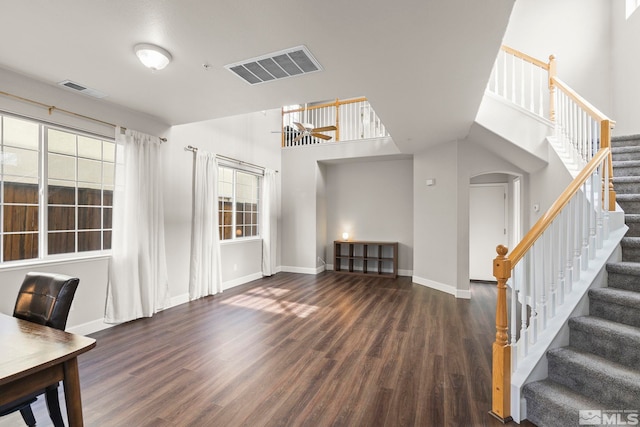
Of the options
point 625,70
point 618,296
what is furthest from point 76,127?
point 625,70

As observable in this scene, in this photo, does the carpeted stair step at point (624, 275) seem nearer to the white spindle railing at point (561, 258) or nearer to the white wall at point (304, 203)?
the white spindle railing at point (561, 258)

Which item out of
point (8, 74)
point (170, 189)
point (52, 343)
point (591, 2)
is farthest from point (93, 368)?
point (591, 2)

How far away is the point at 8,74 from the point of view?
2725mm

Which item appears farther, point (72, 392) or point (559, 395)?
point (559, 395)

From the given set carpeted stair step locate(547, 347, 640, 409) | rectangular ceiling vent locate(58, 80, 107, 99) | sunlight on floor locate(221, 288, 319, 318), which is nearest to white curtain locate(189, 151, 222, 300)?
sunlight on floor locate(221, 288, 319, 318)

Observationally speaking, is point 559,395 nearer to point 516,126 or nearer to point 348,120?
point 516,126

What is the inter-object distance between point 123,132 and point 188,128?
41.9 inches

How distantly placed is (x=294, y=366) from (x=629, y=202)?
3.55 meters

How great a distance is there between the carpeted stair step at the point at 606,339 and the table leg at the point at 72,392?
2988 millimetres

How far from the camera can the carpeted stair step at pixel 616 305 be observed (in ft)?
6.41

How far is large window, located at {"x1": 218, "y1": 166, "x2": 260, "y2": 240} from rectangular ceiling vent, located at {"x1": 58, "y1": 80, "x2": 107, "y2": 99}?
227cm

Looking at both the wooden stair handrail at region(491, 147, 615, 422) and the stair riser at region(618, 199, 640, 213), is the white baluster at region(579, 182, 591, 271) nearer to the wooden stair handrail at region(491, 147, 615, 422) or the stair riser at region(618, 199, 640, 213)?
the wooden stair handrail at region(491, 147, 615, 422)

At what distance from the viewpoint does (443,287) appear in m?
5.23

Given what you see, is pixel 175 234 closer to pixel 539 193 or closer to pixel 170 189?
pixel 170 189
